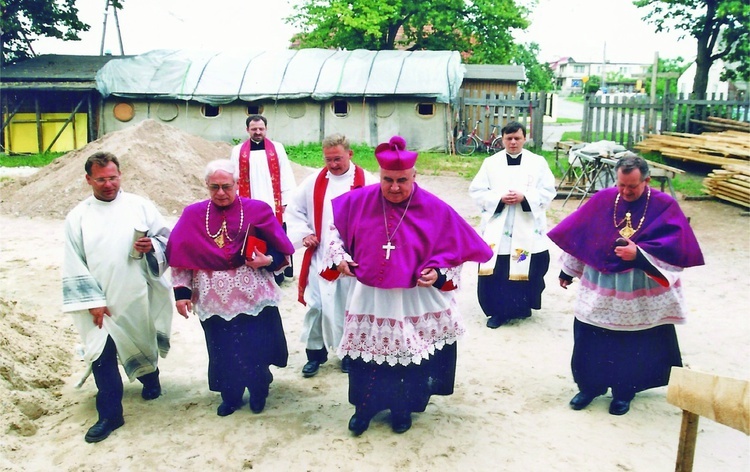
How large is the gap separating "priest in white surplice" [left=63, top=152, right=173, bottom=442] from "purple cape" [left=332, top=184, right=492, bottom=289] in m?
1.39

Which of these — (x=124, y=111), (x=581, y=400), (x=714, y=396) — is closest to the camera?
(x=714, y=396)

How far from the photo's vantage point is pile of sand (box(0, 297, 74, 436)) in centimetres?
466

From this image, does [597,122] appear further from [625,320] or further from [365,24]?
[625,320]

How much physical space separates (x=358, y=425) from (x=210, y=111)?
63.8 ft

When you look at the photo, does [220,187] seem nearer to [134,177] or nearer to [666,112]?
[134,177]

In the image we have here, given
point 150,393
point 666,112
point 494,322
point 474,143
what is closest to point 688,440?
point 150,393

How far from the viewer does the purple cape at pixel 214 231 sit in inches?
175

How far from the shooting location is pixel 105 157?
4.44m

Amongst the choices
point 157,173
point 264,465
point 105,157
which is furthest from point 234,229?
point 157,173

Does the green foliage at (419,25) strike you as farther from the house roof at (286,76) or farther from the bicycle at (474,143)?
the bicycle at (474,143)

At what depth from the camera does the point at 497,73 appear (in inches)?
912

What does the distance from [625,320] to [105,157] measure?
3.65 meters

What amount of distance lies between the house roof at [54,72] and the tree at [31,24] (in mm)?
1006

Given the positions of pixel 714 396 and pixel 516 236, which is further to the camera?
pixel 516 236
